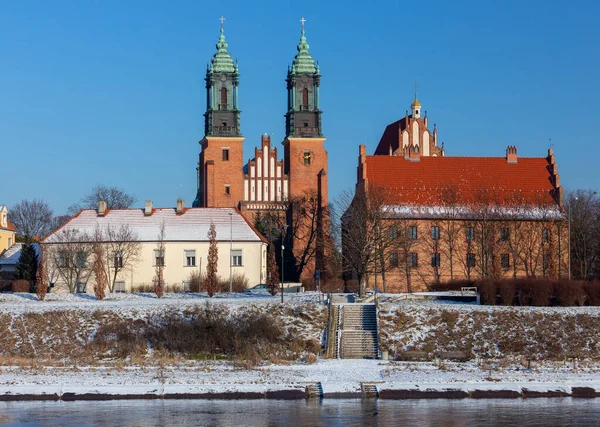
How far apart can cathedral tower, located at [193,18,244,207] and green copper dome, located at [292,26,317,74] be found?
17.2ft

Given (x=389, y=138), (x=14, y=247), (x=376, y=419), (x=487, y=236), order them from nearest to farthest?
1. (x=376, y=419)
2. (x=487, y=236)
3. (x=14, y=247)
4. (x=389, y=138)

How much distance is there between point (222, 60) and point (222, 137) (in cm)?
684

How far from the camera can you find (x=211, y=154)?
90312 millimetres

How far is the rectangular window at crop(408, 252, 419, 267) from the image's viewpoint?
7219 centimetres

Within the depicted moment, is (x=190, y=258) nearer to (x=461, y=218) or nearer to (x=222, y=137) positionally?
(x=461, y=218)

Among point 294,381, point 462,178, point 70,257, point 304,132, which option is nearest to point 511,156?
point 462,178

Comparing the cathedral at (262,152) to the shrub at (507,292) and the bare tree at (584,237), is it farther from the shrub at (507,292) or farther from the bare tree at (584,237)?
the shrub at (507,292)

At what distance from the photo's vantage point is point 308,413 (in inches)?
1134

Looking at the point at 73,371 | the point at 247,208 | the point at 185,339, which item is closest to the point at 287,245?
the point at 247,208

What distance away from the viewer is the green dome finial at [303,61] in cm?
9112

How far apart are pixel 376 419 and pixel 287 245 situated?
5923cm

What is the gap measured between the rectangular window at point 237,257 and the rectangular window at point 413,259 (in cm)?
1250

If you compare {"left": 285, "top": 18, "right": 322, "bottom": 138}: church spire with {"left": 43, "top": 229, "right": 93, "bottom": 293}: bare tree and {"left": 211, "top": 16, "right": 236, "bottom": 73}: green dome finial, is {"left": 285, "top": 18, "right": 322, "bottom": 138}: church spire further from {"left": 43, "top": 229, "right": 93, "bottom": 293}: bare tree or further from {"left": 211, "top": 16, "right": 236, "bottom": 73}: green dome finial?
{"left": 43, "top": 229, "right": 93, "bottom": 293}: bare tree

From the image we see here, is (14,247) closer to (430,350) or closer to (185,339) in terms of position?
(185,339)
